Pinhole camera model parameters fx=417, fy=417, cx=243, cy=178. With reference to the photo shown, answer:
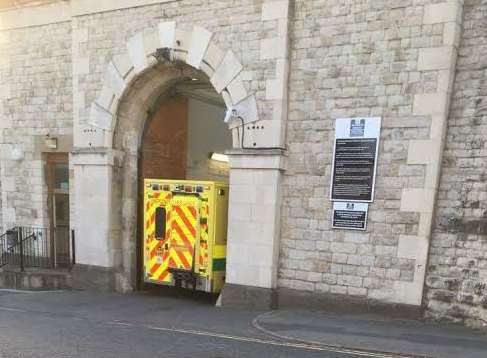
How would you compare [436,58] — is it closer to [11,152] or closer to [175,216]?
[175,216]

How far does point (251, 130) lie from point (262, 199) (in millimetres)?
1205

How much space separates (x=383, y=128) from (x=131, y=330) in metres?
4.81

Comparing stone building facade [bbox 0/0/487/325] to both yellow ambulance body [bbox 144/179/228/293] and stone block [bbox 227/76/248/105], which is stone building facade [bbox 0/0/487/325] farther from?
yellow ambulance body [bbox 144/179/228/293]

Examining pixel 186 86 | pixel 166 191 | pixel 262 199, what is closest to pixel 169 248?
pixel 166 191

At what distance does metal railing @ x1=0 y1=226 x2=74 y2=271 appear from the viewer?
9.98 meters

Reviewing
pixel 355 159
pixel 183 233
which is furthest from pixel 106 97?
pixel 355 159

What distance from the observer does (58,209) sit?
1006 centimetres

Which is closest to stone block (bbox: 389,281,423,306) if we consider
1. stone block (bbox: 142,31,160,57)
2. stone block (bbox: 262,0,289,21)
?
stone block (bbox: 262,0,289,21)

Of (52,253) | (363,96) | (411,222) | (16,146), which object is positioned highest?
(363,96)

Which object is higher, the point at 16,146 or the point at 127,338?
the point at 16,146

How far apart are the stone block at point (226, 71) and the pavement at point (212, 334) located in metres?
3.99

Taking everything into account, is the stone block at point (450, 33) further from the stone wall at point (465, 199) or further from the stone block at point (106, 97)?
the stone block at point (106, 97)

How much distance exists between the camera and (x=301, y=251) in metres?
7.04

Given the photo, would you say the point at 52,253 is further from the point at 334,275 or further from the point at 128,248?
the point at 334,275
